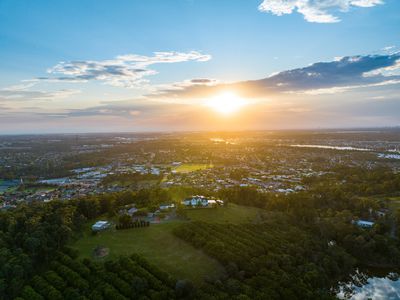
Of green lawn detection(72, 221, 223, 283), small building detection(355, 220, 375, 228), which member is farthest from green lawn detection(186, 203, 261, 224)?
small building detection(355, 220, 375, 228)

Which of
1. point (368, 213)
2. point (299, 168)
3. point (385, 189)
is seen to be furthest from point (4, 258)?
point (299, 168)

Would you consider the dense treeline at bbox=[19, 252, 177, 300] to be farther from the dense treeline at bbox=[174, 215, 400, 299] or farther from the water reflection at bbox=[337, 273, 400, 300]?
the water reflection at bbox=[337, 273, 400, 300]

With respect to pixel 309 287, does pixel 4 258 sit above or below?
above

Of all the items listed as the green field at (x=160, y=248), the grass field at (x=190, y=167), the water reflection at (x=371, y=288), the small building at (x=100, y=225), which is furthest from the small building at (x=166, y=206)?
the grass field at (x=190, y=167)

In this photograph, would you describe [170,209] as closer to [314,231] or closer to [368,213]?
[314,231]

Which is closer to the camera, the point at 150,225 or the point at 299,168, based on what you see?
the point at 150,225

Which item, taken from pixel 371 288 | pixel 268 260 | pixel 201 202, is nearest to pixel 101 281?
pixel 268 260

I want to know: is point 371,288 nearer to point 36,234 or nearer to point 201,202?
point 201,202

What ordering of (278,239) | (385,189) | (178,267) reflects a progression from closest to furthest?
1. (178,267)
2. (278,239)
3. (385,189)
